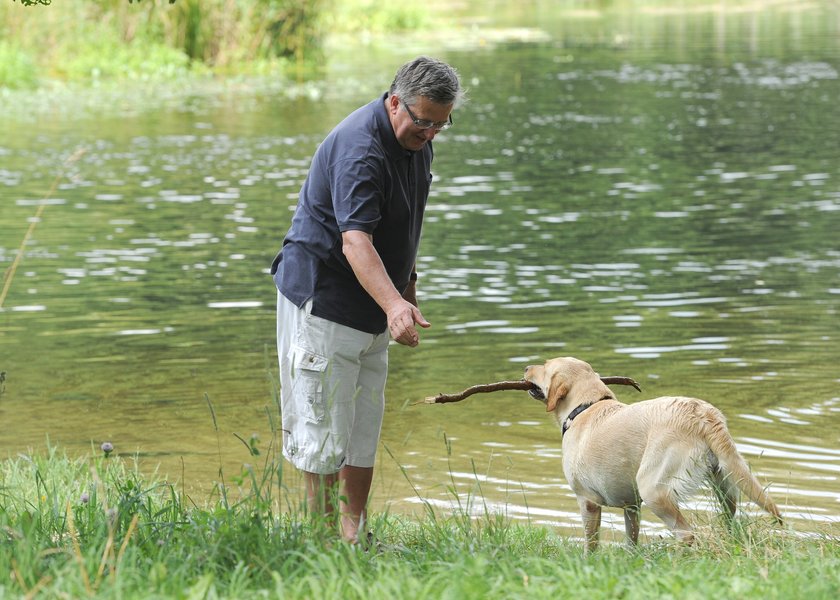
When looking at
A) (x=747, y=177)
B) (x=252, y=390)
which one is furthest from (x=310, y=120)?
(x=252, y=390)

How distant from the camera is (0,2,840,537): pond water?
8.24 m

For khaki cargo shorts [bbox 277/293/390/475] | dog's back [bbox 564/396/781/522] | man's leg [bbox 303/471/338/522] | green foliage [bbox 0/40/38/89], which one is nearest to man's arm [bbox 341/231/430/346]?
khaki cargo shorts [bbox 277/293/390/475]

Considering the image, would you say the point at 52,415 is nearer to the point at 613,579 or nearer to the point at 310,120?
the point at 613,579

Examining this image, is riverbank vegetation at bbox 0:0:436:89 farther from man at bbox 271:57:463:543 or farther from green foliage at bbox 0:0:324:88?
man at bbox 271:57:463:543

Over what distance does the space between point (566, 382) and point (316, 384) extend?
1377 mm

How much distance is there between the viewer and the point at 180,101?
28828mm

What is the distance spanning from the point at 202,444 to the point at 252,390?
1.22 meters

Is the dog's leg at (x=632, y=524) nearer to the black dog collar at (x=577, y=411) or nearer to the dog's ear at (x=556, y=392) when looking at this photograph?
the black dog collar at (x=577, y=411)

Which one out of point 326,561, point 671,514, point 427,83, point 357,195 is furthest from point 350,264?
point 671,514

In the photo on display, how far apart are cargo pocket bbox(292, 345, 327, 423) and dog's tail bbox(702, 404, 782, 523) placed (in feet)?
5.27

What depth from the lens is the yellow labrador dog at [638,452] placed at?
18.1 feet

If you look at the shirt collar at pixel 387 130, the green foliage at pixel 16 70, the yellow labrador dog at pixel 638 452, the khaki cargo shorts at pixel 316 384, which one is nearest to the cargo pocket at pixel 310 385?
the khaki cargo shorts at pixel 316 384

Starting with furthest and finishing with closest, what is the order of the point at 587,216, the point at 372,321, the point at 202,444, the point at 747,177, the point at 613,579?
1. the point at 747,177
2. the point at 587,216
3. the point at 202,444
4. the point at 372,321
5. the point at 613,579

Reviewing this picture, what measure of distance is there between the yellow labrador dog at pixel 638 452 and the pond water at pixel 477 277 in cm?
51
